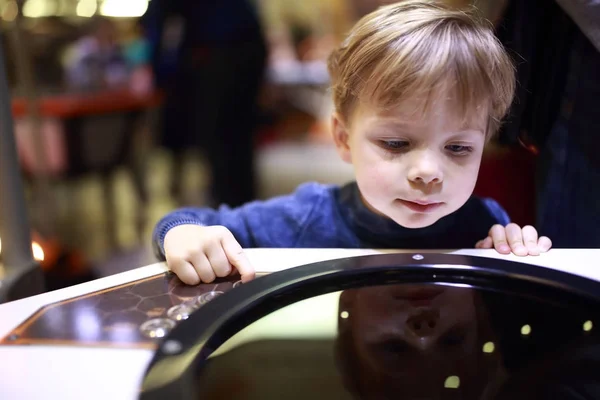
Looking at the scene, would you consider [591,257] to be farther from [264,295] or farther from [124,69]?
[124,69]

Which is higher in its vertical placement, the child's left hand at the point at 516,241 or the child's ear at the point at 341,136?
the child's ear at the point at 341,136

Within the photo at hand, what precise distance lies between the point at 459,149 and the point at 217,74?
156 centimetres

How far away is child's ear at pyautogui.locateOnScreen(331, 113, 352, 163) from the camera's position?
65cm

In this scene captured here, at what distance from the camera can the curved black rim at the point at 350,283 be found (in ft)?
1.20

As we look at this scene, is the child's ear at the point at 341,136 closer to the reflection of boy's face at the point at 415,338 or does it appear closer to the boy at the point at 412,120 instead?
the boy at the point at 412,120

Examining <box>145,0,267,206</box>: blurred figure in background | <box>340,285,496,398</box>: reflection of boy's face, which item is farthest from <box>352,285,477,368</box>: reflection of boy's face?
<box>145,0,267,206</box>: blurred figure in background

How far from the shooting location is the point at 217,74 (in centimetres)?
199

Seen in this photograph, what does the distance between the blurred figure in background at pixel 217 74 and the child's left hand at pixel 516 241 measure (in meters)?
1.50

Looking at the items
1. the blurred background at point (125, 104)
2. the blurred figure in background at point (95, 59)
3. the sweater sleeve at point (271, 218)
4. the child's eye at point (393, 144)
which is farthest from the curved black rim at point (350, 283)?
A: the blurred figure in background at point (95, 59)

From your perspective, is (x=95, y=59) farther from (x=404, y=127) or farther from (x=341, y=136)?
(x=404, y=127)

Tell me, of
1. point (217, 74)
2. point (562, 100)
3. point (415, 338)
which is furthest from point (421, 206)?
point (217, 74)

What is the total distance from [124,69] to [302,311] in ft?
6.64

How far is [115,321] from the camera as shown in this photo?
0.41 metres

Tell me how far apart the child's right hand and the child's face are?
16 cm
